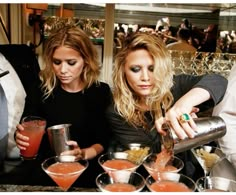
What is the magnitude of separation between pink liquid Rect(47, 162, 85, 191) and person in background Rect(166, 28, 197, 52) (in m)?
1.88

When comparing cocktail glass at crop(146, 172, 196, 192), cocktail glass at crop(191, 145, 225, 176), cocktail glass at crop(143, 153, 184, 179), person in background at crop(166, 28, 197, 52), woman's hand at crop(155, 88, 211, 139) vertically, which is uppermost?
person in background at crop(166, 28, 197, 52)

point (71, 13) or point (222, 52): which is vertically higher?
point (71, 13)

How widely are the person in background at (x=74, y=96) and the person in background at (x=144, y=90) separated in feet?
0.50

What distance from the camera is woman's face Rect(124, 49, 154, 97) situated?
57.5 inches

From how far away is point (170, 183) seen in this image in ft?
3.03

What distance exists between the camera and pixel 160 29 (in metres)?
2.66

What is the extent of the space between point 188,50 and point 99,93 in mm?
1296

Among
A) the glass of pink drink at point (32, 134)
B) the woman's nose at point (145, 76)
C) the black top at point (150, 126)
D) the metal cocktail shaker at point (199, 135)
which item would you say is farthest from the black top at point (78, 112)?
the metal cocktail shaker at point (199, 135)

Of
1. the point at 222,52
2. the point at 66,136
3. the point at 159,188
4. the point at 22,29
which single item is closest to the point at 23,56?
the point at 66,136

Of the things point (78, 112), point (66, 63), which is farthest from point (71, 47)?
point (78, 112)

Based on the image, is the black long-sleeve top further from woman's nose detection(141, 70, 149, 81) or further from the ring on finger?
the ring on finger

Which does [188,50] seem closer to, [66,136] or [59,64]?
[59,64]

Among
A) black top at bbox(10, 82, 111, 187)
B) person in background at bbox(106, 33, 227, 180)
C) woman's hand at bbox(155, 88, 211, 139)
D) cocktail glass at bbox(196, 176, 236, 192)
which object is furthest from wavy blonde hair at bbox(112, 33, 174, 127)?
cocktail glass at bbox(196, 176, 236, 192)

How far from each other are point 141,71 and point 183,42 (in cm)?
141
